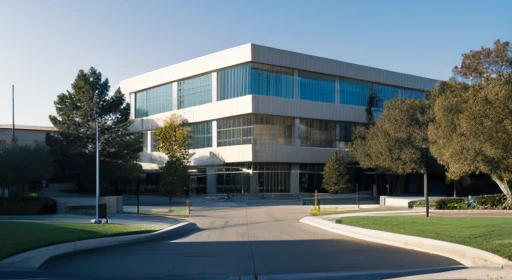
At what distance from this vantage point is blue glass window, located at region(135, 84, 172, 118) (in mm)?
64500

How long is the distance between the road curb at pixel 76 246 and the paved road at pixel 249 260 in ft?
1.07

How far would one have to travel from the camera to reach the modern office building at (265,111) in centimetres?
5412

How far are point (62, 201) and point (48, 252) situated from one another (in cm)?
1998

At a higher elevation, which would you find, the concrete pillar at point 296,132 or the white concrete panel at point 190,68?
the white concrete panel at point 190,68

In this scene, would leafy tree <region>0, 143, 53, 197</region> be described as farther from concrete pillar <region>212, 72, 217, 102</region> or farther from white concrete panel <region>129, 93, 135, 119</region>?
white concrete panel <region>129, 93, 135, 119</region>

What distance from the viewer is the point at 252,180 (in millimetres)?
55094

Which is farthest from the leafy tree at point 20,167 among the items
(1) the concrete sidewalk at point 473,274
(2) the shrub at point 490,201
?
(2) the shrub at point 490,201

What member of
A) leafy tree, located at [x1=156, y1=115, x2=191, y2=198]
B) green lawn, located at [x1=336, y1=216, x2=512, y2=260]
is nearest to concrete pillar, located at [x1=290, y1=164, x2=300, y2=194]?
leafy tree, located at [x1=156, y1=115, x2=191, y2=198]

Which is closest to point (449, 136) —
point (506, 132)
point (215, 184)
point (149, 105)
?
point (506, 132)

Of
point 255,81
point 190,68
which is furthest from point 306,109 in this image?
point 190,68

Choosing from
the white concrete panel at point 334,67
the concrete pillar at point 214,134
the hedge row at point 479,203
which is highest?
the white concrete panel at point 334,67

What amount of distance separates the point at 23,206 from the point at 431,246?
78.4ft

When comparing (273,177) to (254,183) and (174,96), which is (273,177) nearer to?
(254,183)

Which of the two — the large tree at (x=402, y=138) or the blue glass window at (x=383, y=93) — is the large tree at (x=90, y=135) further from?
the blue glass window at (x=383, y=93)
